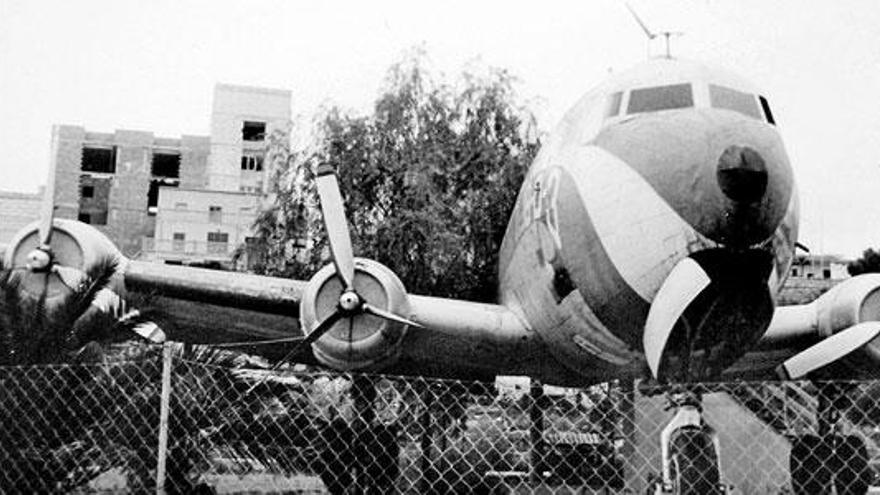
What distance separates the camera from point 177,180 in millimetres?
65625

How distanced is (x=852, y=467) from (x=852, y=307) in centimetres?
173

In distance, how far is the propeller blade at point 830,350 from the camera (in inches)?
386

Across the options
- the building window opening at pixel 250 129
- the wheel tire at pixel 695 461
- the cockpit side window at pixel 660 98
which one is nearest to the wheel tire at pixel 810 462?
the wheel tire at pixel 695 461

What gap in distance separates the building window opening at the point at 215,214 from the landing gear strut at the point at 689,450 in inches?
2076

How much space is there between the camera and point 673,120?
8.86 metres

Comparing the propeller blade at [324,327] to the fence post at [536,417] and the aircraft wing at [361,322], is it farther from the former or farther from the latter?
the fence post at [536,417]

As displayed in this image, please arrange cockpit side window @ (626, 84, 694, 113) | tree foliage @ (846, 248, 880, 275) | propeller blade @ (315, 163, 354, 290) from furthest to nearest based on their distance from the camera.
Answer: tree foliage @ (846, 248, 880, 275), propeller blade @ (315, 163, 354, 290), cockpit side window @ (626, 84, 694, 113)

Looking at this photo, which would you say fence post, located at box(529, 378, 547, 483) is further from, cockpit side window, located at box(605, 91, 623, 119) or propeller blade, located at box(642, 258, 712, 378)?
cockpit side window, located at box(605, 91, 623, 119)

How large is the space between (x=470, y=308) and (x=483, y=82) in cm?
894

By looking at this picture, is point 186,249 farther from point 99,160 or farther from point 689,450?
point 689,450

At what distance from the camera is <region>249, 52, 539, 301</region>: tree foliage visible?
1625 centimetres

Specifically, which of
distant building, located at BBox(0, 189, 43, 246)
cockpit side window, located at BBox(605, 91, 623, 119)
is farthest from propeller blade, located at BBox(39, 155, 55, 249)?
distant building, located at BBox(0, 189, 43, 246)

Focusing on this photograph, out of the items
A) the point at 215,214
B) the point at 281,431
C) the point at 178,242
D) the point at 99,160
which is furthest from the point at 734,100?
the point at 99,160

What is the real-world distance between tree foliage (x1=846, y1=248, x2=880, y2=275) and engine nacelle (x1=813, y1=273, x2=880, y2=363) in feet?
112
